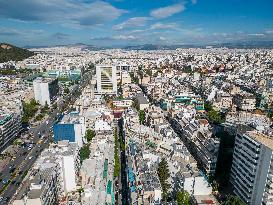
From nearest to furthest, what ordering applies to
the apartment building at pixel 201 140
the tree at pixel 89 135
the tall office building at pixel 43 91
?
1. the apartment building at pixel 201 140
2. the tree at pixel 89 135
3. the tall office building at pixel 43 91

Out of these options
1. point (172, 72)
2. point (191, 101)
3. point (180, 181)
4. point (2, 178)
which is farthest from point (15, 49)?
point (180, 181)

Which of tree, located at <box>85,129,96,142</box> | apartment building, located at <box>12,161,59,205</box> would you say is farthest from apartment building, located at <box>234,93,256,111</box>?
apartment building, located at <box>12,161,59,205</box>

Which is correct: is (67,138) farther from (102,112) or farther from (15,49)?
(15,49)

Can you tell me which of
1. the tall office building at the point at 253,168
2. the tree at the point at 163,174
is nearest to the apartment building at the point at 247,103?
the tall office building at the point at 253,168

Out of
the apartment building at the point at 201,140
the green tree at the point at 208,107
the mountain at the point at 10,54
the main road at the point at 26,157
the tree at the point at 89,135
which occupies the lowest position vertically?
the main road at the point at 26,157

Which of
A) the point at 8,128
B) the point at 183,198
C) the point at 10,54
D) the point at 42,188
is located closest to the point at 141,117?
the point at 8,128

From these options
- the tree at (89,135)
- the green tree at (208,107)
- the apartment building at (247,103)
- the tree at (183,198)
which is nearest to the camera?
the tree at (183,198)

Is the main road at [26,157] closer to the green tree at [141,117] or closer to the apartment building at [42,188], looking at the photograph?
the apartment building at [42,188]
